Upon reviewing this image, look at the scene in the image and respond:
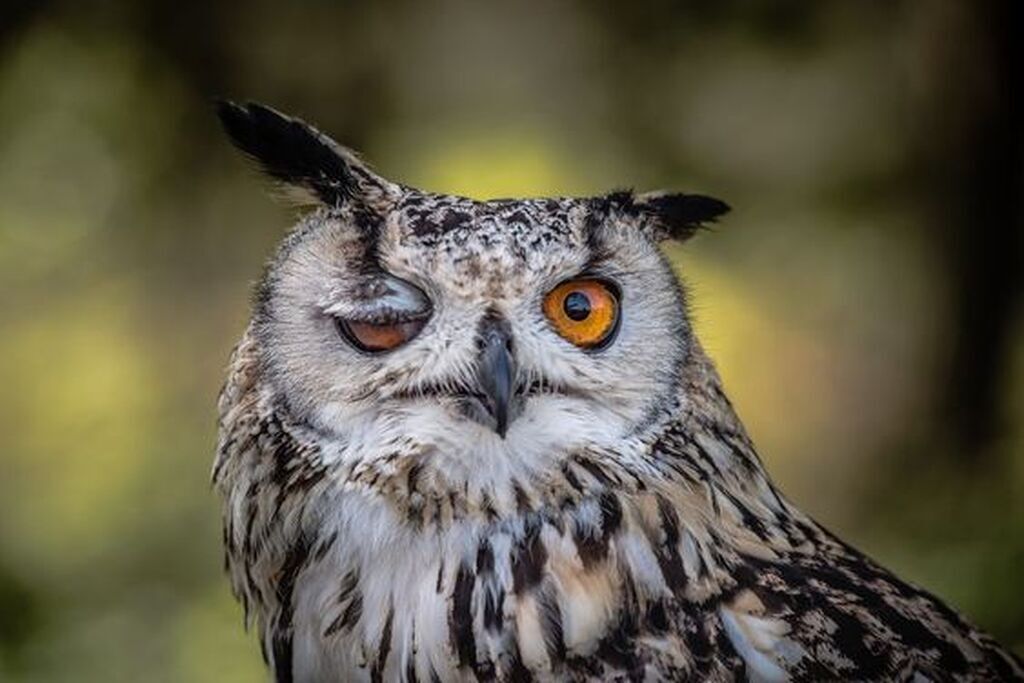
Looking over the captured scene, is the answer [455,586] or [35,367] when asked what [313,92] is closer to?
[35,367]

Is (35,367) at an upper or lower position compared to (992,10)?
lower

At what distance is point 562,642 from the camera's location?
120 cm

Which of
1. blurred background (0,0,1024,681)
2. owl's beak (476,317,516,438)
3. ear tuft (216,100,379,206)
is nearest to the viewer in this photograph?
owl's beak (476,317,516,438)

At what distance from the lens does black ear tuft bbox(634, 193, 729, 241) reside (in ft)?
4.65

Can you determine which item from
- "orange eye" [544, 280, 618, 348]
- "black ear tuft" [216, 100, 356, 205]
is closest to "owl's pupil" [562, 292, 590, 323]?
"orange eye" [544, 280, 618, 348]

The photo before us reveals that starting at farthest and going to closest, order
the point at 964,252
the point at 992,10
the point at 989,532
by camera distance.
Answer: the point at 964,252
the point at 992,10
the point at 989,532

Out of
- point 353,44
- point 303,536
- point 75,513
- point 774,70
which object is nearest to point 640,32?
point 774,70

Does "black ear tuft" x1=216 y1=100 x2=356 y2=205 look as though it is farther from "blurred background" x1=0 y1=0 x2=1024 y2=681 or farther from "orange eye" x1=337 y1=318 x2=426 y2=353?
"blurred background" x1=0 y1=0 x2=1024 y2=681

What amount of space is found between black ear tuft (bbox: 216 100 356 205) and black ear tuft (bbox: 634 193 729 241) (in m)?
0.29

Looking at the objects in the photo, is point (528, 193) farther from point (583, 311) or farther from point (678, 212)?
point (583, 311)

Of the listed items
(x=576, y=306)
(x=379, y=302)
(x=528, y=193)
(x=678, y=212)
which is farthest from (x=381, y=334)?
(x=528, y=193)

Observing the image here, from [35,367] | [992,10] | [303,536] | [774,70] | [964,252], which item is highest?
[992,10]

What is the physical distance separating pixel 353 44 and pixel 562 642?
2.48m

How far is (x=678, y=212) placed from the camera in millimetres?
1442
